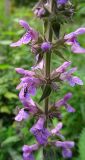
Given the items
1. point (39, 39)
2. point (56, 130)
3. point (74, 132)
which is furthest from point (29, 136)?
point (39, 39)

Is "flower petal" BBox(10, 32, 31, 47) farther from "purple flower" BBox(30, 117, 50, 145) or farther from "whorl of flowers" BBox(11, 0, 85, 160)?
"purple flower" BBox(30, 117, 50, 145)

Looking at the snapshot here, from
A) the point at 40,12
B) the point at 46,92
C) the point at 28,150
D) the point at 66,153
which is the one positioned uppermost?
the point at 40,12

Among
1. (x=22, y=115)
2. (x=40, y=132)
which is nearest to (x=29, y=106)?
(x=22, y=115)

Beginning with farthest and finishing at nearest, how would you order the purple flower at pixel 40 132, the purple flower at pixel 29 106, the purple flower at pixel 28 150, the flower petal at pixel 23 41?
the purple flower at pixel 28 150 < the purple flower at pixel 29 106 < the purple flower at pixel 40 132 < the flower petal at pixel 23 41

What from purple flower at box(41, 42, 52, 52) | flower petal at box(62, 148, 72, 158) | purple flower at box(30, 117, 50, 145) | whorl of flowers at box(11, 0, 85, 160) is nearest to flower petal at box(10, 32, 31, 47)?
whorl of flowers at box(11, 0, 85, 160)

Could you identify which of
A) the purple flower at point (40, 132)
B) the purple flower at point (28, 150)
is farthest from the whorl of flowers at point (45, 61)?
the purple flower at point (28, 150)

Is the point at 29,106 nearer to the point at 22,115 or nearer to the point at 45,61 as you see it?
the point at 22,115

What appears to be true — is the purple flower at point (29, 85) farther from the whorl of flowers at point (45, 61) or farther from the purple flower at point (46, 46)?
the purple flower at point (46, 46)

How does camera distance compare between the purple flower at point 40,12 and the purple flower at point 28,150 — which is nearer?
the purple flower at point 40,12
